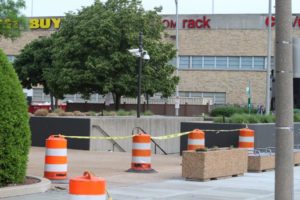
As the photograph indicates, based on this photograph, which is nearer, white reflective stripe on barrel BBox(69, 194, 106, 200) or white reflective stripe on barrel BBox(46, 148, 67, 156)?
white reflective stripe on barrel BBox(69, 194, 106, 200)

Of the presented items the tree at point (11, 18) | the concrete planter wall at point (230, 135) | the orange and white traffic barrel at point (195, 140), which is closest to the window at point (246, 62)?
the tree at point (11, 18)

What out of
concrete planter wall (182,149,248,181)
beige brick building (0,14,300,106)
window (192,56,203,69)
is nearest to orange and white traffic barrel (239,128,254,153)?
concrete planter wall (182,149,248,181)

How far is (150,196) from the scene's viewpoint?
1238 centimetres

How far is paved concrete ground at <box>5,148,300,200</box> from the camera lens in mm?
12477

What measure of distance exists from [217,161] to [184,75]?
48654mm

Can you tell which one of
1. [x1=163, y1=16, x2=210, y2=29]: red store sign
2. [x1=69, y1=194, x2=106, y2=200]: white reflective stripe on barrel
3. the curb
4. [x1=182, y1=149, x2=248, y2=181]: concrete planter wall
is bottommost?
the curb

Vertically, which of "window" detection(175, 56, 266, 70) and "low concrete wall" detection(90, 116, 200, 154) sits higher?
"window" detection(175, 56, 266, 70)

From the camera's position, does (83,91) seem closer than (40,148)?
No

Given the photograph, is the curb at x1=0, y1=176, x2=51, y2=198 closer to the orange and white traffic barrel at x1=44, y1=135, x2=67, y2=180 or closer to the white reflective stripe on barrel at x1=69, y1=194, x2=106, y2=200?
the orange and white traffic barrel at x1=44, y1=135, x2=67, y2=180

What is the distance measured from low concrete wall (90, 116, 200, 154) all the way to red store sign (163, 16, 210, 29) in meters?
31.8

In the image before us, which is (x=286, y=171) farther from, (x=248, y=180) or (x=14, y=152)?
(x=248, y=180)

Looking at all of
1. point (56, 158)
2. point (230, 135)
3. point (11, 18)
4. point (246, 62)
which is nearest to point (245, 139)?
point (230, 135)

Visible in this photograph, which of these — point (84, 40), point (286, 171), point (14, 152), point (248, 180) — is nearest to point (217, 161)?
point (248, 180)

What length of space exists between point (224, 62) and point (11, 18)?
3107 cm
